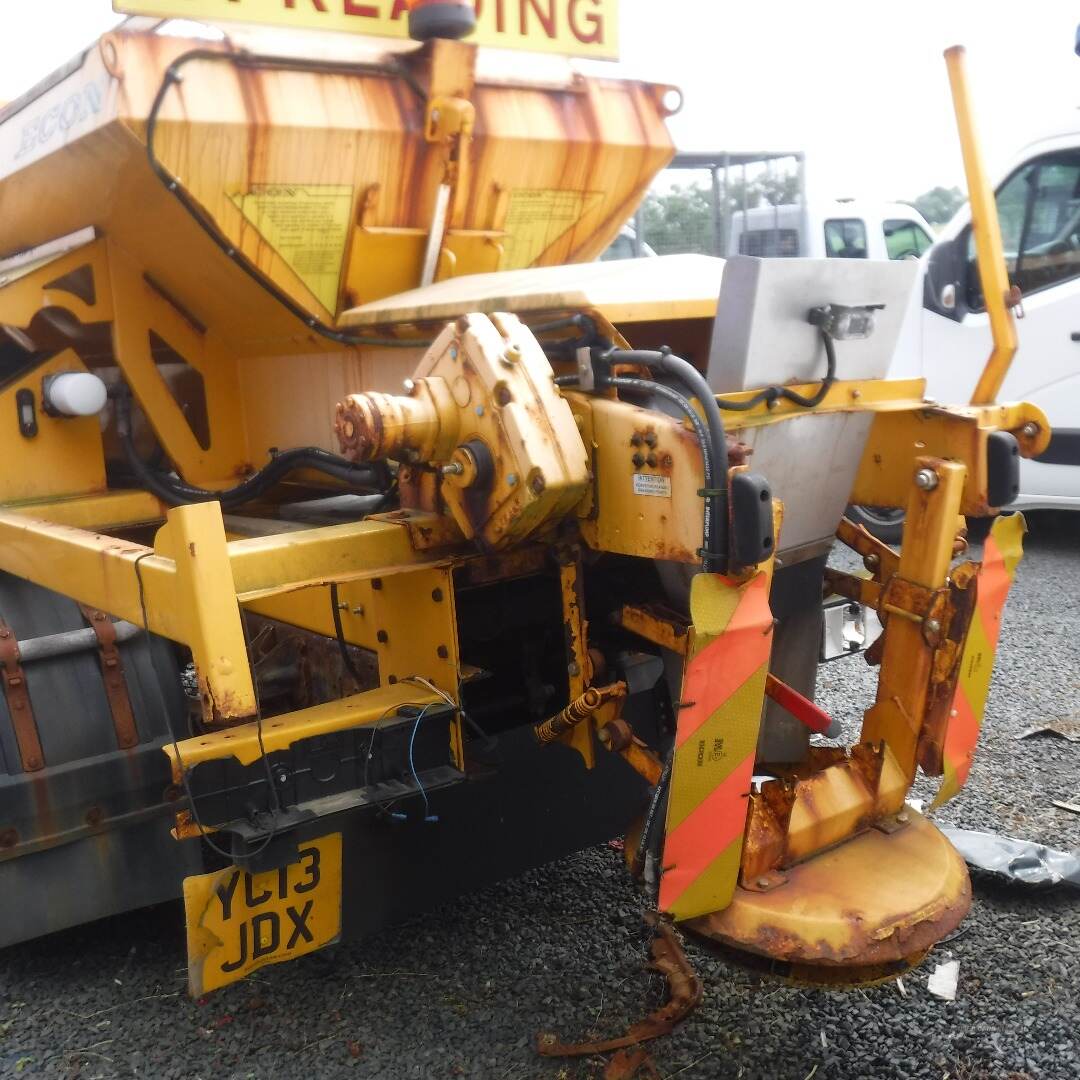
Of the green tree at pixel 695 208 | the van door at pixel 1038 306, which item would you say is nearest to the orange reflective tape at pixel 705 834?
the van door at pixel 1038 306

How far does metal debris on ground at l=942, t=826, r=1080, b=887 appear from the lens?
122 inches

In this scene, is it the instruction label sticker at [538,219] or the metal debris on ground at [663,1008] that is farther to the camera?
the instruction label sticker at [538,219]

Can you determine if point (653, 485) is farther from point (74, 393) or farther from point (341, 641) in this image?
point (74, 393)

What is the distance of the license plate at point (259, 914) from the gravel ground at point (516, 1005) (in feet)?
0.98

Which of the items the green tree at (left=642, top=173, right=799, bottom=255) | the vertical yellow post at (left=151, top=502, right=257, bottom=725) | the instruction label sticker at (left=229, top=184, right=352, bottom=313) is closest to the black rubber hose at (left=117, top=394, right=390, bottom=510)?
the instruction label sticker at (left=229, top=184, right=352, bottom=313)

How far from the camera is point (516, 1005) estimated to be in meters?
2.65

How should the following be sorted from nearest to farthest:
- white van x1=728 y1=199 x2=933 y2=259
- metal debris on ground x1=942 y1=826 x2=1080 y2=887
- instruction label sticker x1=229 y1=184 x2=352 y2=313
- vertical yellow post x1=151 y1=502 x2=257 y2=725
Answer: vertical yellow post x1=151 y1=502 x2=257 y2=725 < instruction label sticker x1=229 y1=184 x2=352 y2=313 < metal debris on ground x1=942 y1=826 x2=1080 y2=887 < white van x1=728 y1=199 x2=933 y2=259

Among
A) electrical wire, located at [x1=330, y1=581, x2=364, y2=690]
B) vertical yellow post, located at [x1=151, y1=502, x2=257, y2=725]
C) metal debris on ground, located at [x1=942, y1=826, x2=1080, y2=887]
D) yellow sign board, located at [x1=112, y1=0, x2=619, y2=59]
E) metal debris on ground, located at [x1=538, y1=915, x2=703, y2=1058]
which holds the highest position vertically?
yellow sign board, located at [x1=112, y1=0, x2=619, y2=59]

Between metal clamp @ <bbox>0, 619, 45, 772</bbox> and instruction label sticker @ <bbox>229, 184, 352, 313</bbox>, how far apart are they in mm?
1146

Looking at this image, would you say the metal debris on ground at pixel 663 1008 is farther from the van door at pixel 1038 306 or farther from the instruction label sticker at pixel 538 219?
the van door at pixel 1038 306

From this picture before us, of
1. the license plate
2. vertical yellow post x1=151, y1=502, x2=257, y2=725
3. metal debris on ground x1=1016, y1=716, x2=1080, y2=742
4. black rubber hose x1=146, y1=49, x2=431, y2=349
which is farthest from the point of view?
metal debris on ground x1=1016, y1=716, x2=1080, y2=742

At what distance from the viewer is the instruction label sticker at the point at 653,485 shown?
2100 millimetres

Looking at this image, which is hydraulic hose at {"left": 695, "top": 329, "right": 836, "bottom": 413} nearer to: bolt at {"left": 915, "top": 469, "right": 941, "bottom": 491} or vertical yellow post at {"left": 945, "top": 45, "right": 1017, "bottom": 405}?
bolt at {"left": 915, "top": 469, "right": 941, "bottom": 491}

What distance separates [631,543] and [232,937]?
1069 millimetres
